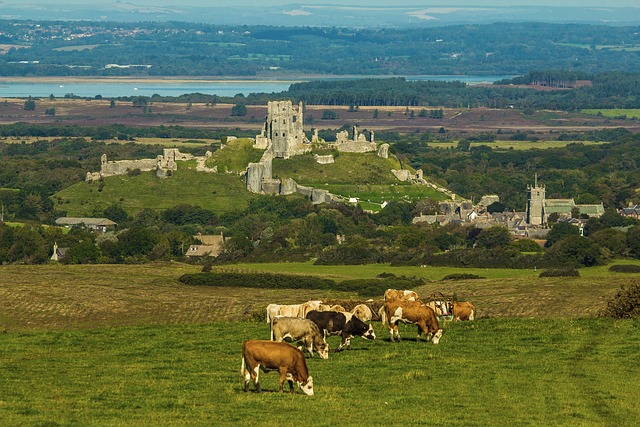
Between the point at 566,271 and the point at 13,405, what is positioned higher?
the point at 13,405

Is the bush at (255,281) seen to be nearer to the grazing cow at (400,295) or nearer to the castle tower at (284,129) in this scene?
the grazing cow at (400,295)

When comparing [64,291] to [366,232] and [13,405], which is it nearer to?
[13,405]

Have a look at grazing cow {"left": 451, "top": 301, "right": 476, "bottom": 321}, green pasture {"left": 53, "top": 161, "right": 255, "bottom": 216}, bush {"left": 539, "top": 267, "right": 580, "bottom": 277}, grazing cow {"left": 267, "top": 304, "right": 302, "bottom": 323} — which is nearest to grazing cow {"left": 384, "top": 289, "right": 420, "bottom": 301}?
grazing cow {"left": 451, "top": 301, "right": 476, "bottom": 321}

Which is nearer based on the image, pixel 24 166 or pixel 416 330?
pixel 416 330

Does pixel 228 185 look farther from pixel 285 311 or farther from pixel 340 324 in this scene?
pixel 340 324

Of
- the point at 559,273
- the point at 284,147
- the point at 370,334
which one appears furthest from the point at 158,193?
the point at 370,334

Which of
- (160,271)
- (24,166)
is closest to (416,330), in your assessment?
(160,271)

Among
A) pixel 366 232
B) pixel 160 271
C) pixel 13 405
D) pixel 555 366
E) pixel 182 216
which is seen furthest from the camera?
pixel 182 216
